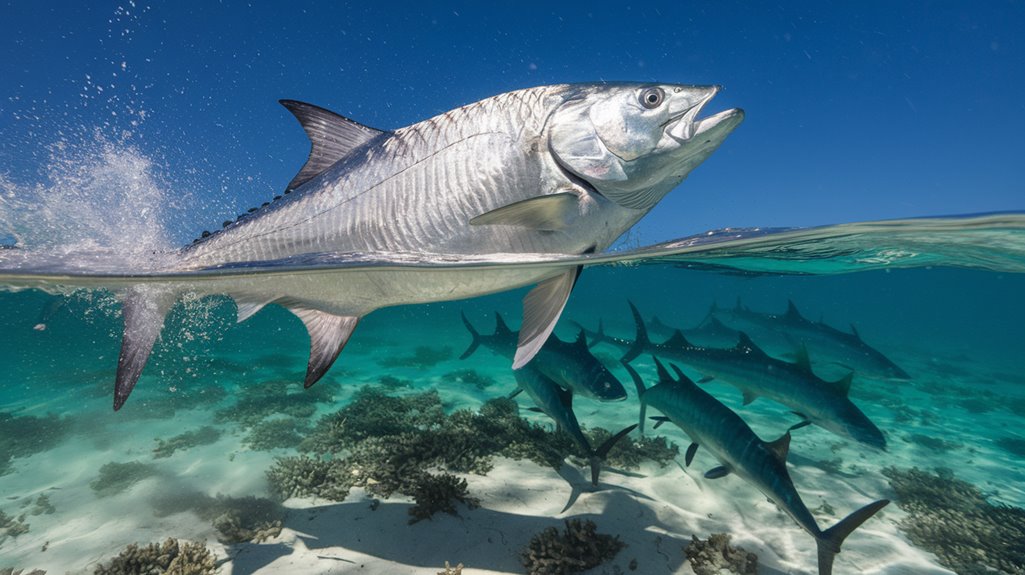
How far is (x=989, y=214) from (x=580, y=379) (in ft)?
16.9

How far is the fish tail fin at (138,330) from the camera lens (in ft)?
7.99

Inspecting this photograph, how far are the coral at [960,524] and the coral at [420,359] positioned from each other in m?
15.0

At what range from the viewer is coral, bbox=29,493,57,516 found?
231 inches

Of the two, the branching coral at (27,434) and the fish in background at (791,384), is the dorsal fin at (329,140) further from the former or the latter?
the branching coral at (27,434)

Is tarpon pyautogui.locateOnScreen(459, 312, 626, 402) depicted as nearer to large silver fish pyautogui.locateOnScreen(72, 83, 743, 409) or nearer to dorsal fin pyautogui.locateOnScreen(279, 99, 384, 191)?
large silver fish pyautogui.locateOnScreen(72, 83, 743, 409)

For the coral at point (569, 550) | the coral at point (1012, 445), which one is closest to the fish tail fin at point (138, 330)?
the coral at point (569, 550)

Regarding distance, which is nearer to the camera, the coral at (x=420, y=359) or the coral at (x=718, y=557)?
the coral at (x=718, y=557)

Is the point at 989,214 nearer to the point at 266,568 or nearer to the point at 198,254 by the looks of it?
the point at 198,254

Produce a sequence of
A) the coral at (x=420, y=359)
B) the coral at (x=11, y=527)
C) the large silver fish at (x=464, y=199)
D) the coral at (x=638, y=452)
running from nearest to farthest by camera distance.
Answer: the large silver fish at (x=464, y=199) < the coral at (x=11, y=527) < the coral at (x=638, y=452) < the coral at (x=420, y=359)

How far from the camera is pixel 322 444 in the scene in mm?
7531

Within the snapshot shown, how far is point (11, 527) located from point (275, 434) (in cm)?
349

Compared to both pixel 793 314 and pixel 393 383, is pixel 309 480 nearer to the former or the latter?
pixel 393 383

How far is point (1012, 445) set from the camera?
37.3 ft

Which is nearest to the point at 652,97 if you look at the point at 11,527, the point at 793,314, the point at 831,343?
the point at 11,527
